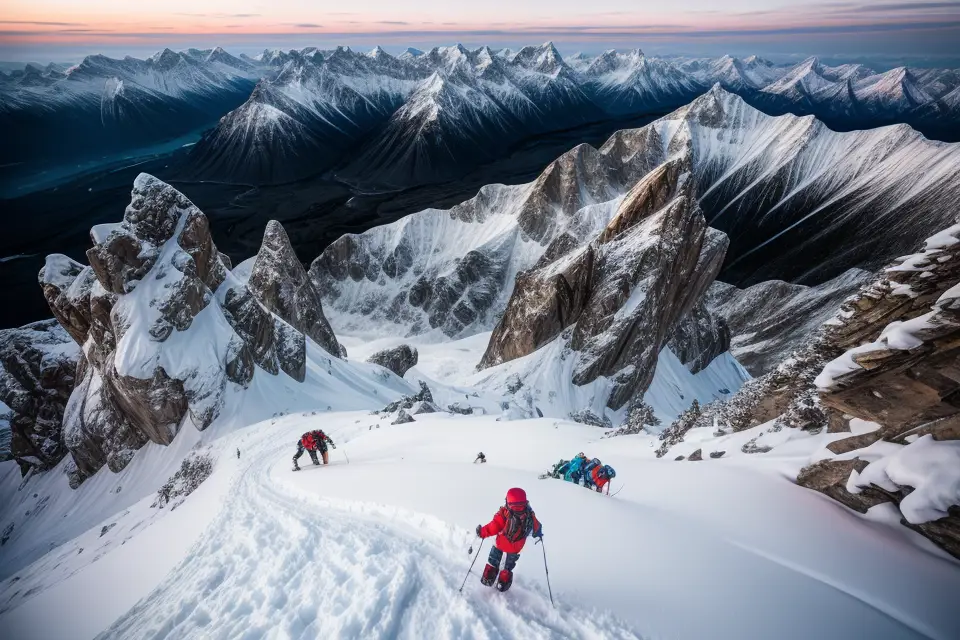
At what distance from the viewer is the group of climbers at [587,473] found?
36.6 ft

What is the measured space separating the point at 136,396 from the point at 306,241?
135 m

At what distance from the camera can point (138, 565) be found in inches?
416

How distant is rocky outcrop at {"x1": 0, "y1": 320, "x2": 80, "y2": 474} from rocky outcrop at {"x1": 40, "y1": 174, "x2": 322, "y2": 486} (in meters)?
5.25

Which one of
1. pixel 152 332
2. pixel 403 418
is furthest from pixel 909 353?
pixel 152 332

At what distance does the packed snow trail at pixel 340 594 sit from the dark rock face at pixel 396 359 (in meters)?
47.3

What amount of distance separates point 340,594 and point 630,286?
148 feet

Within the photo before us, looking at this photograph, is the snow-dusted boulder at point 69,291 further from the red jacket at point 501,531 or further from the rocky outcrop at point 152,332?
the red jacket at point 501,531

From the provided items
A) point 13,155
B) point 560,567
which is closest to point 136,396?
point 560,567

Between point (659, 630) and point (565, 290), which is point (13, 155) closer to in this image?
point (565, 290)

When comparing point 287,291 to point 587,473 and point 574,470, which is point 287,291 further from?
point 587,473

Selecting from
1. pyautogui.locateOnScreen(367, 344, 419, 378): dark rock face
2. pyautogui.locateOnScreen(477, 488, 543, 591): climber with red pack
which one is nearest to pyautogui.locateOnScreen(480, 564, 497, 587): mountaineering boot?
pyautogui.locateOnScreen(477, 488, 543, 591): climber with red pack

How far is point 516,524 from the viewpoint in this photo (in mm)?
6680

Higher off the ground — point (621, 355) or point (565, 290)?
point (565, 290)

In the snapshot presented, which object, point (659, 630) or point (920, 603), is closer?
point (659, 630)
